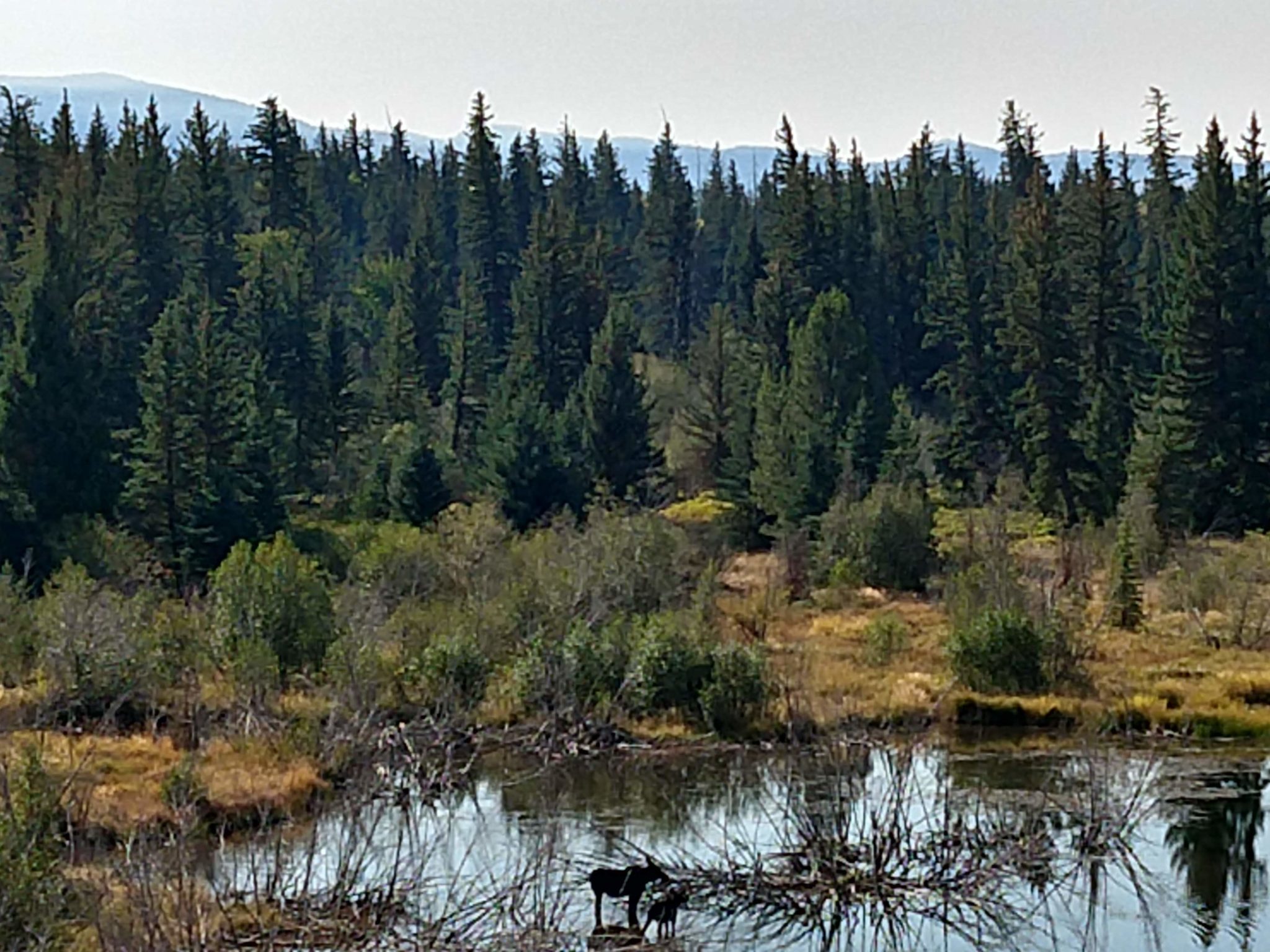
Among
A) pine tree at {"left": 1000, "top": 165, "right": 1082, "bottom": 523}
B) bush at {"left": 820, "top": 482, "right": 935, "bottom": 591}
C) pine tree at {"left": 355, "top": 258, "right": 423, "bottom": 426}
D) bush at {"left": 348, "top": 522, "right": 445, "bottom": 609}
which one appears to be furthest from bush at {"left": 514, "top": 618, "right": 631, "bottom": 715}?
pine tree at {"left": 355, "top": 258, "right": 423, "bottom": 426}

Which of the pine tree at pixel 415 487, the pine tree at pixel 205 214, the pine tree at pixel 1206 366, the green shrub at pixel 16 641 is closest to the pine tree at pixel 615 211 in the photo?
the pine tree at pixel 205 214

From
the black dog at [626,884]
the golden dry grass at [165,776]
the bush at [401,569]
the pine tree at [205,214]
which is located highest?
the pine tree at [205,214]

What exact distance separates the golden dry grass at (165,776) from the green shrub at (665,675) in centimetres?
624

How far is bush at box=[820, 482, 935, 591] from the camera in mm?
41812

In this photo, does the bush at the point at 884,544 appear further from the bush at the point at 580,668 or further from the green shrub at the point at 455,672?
the green shrub at the point at 455,672

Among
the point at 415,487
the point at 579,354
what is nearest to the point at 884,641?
the point at 415,487

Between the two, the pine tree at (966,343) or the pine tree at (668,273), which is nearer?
the pine tree at (966,343)

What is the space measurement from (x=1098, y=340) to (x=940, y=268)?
1354cm

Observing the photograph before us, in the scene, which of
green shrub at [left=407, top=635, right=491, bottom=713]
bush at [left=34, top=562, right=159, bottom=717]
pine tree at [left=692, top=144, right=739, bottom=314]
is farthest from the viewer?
pine tree at [left=692, top=144, right=739, bottom=314]

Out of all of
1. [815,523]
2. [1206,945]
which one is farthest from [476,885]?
[815,523]

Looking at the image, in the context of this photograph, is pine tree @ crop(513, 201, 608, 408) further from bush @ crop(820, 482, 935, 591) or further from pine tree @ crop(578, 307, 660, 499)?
bush @ crop(820, 482, 935, 591)

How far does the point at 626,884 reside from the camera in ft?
58.2

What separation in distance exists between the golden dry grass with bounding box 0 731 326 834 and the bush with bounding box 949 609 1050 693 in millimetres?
11645

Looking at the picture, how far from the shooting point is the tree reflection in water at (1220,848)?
1877cm
